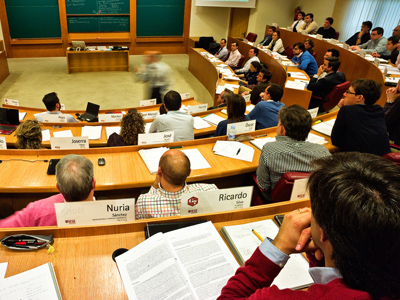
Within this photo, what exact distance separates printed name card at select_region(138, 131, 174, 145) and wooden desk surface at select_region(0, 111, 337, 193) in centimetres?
5

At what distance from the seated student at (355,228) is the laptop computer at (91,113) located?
12.1ft

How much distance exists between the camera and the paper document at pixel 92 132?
3190 millimetres

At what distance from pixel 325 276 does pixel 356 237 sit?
179mm

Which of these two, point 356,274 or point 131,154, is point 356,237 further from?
point 131,154

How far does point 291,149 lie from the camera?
216 centimetres

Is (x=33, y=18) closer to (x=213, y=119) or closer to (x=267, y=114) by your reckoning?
(x=213, y=119)

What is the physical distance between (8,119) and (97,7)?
21.3 ft

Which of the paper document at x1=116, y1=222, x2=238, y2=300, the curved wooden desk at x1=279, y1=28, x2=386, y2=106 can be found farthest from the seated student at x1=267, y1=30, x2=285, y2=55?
the paper document at x1=116, y1=222, x2=238, y2=300

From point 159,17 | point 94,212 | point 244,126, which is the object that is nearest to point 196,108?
point 244,126

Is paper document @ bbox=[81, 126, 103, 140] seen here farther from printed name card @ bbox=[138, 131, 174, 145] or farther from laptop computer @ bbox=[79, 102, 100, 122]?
printed name card @ bbox=[138, 131, 174, 145]

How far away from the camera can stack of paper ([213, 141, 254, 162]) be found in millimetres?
2668

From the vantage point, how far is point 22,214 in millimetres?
1546

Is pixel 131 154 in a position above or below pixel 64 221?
below

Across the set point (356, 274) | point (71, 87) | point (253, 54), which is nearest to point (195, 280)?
point (356, 274)
